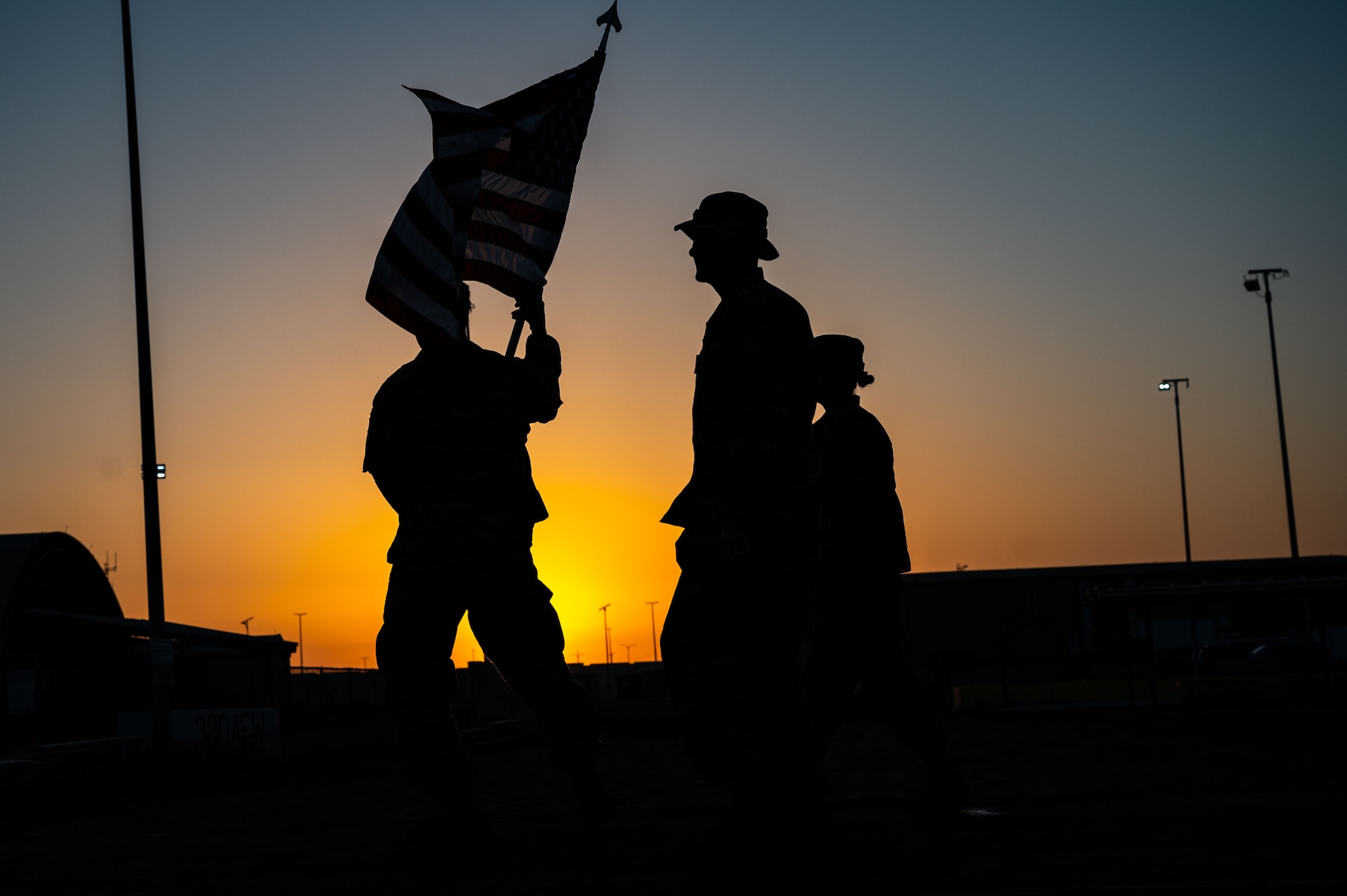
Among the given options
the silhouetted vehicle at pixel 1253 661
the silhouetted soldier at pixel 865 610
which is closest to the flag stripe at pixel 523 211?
the silhouetted soldier at pixel 865 610

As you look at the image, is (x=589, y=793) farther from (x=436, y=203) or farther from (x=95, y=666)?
(x=95, y=666)

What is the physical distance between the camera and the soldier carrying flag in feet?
17.6

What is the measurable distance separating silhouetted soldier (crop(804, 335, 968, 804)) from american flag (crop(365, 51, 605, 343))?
1.73 m

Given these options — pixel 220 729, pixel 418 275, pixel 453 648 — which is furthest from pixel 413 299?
pixel 220 729

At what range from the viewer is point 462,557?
5.46m

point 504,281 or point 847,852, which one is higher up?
point 504,281

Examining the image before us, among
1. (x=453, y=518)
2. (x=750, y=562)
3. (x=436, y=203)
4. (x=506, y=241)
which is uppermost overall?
(x=436, y=203)

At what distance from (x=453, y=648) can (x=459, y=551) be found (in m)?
0.42

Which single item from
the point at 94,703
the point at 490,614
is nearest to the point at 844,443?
the point at 490,614

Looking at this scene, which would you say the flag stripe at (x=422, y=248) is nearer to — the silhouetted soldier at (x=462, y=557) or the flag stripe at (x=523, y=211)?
the flag stripe at (x=523, y=211)

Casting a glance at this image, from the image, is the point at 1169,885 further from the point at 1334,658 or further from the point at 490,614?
the point at 1334,658

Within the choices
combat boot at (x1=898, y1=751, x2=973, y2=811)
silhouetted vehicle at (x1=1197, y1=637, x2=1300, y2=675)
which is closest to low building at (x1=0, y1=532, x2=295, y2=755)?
combat boot at (x1=898, y1=751, x2=973, y2=811)

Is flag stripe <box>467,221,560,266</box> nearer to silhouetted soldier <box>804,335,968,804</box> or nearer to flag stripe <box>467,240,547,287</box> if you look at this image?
flag stripe <box>467,240,547,287</box>

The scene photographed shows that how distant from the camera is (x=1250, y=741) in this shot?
15648 mm
